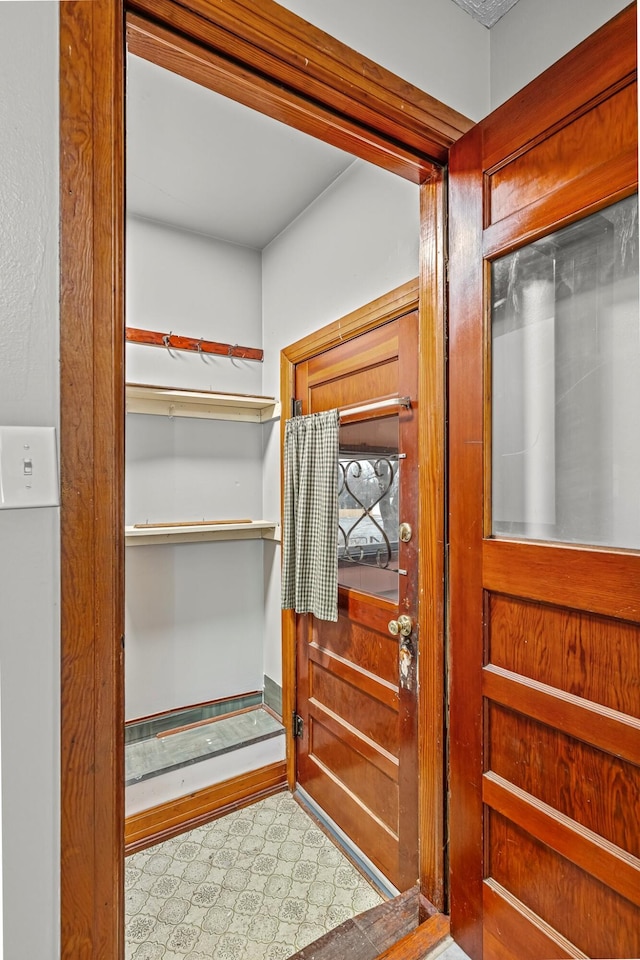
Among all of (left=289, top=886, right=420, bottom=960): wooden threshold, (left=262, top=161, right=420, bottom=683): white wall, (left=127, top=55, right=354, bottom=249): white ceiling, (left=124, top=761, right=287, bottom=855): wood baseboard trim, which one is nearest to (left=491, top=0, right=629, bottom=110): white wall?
(left=262, top=161, right=420, bottom=683): white wall

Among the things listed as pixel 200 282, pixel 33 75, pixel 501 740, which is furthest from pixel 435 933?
pixel 200 282

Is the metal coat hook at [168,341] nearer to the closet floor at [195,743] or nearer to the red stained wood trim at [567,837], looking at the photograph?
the closet floor at [195,743]

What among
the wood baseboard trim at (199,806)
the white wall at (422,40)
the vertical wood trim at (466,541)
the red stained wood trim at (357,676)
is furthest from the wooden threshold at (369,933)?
the white wall at (422,40)

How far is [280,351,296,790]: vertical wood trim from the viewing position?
2.32 m

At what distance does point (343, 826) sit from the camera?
1.96 m

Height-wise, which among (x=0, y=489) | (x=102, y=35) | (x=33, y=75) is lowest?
(x=0, y=489)

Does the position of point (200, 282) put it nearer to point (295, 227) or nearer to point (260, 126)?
point (295, 227)

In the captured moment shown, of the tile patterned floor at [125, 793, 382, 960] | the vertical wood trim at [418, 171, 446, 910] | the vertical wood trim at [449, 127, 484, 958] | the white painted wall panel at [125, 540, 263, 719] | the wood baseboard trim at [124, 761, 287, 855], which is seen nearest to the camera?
the vertical wood trim at [449, 127, 484, 958]

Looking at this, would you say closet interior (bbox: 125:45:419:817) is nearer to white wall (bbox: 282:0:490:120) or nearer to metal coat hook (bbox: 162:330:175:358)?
metal coat hook (bbox: 162:330:175:358)

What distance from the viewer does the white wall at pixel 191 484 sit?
238 centimetres

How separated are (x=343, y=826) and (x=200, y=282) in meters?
2.63

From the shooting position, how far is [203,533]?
2430 millimetres

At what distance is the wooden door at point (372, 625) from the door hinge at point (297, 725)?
8 centimetres

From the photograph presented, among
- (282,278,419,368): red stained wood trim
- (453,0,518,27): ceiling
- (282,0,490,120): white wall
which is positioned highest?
(453,0,518,27): ceiling
